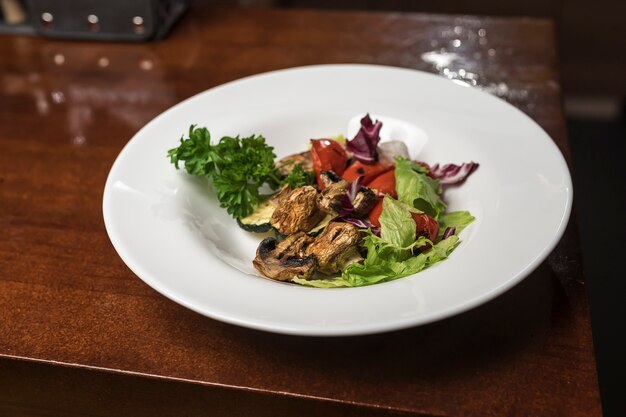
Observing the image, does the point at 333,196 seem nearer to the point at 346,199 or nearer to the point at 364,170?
the point at 346,199

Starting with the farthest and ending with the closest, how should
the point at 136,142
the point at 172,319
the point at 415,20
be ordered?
the point at 415,20, the point at 136,142, the point at 172,319

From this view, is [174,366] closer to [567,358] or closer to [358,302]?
[358,302]

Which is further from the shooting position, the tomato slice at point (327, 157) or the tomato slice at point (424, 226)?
the tomato slice at point (327, 157)

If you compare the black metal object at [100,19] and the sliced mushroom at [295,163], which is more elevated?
the sliced mushroom at [295,163]

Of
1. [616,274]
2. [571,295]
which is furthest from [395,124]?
[616,274]

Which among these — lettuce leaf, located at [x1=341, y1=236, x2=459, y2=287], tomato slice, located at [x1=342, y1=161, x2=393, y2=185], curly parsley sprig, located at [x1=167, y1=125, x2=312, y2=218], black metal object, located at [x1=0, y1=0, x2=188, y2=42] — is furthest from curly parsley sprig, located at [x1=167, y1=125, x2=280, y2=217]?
black metal object, located at [x1=0, y1=0, x2=188, y2=42]

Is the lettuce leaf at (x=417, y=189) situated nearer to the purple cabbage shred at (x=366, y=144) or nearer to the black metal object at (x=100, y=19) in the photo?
the purple cabbage shred at (x=366, y=144)

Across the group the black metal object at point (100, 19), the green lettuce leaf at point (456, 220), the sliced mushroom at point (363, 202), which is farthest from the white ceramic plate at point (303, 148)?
the black metal object at point (100, 19)

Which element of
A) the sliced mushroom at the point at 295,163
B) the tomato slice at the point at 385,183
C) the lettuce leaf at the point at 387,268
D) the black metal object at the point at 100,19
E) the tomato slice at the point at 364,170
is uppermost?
the lettuce leaf at the point at 387,268
